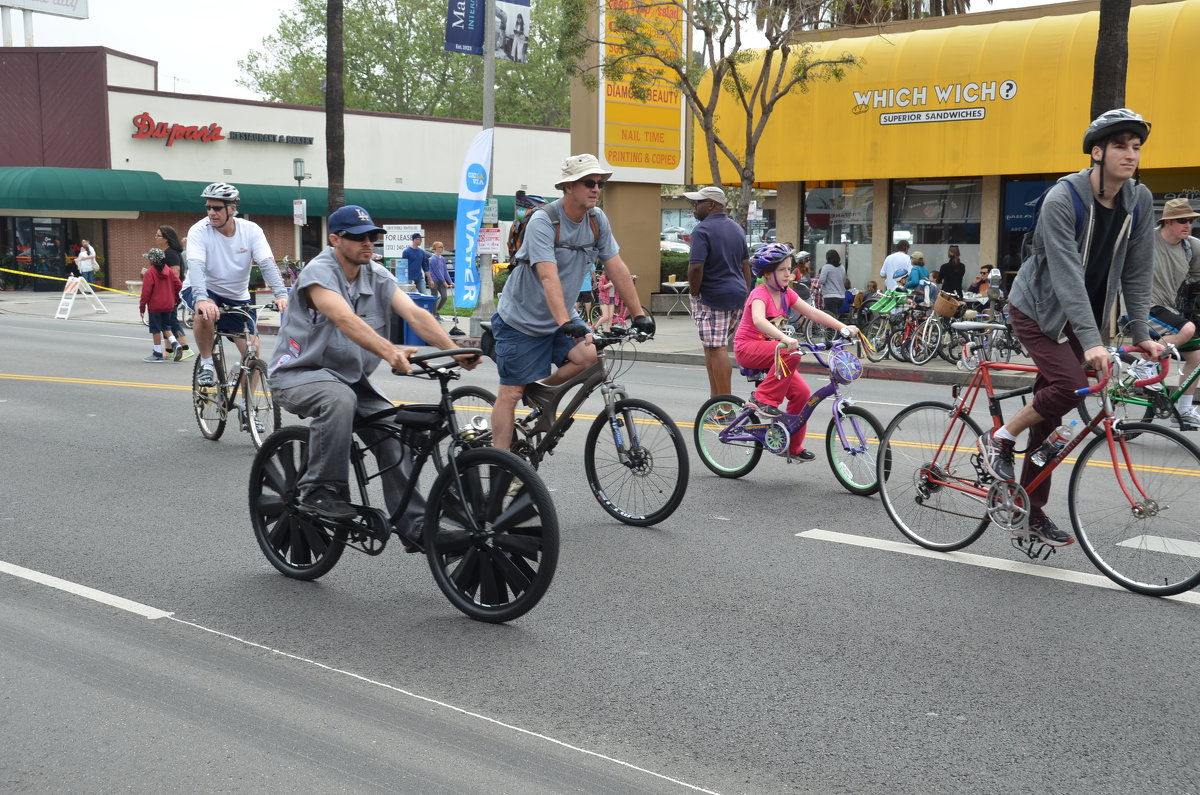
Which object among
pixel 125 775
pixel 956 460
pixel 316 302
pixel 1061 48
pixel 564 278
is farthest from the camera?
pixel 1061 48

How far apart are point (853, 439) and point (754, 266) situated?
1.34 meters

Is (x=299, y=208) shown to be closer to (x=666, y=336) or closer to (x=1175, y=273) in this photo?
(x=666, y=336)

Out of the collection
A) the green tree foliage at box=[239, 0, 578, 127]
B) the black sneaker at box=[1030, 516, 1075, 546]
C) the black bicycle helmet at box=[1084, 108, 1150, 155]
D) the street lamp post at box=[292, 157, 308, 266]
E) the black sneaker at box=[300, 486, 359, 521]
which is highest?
the green tree foliage at box=[239, 0, 578, 127]

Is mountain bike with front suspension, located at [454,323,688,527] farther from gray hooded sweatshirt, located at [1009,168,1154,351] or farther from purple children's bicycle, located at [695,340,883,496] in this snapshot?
gray hooded sweatshirt, located at [1009,168,1154,351]

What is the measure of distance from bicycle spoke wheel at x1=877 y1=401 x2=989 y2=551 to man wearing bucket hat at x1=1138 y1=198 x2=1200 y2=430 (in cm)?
439

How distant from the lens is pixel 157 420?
11273 millimetres

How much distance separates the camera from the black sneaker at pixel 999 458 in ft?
19.4

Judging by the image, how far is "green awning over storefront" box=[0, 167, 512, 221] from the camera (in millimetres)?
40906

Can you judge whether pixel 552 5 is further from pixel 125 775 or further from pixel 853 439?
pixel 125 775

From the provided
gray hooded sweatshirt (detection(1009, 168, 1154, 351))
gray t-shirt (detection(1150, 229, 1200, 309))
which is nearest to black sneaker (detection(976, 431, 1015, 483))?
gray hooded sweatshirt (detection(1009, 168, 1154, 351))

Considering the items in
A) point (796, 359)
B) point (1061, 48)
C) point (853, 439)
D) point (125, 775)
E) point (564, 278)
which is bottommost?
point (125, 775)

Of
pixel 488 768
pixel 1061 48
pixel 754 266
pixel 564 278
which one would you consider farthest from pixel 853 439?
pixel 1061 48

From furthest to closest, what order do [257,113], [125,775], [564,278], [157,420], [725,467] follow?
1. [257,113]
2. [157,420]
3. [725,467]
4. [564,278]
5. [125,775]

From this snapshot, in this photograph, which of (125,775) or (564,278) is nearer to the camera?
(125,775)
